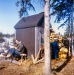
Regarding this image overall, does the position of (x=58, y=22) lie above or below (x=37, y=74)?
above

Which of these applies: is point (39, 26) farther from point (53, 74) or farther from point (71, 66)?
point (53, 74)

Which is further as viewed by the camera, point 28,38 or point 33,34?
point 28,38

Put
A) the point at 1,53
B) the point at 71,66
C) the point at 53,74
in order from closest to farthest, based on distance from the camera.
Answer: the point at 53,74, the point at 71,66, the point at 1,53

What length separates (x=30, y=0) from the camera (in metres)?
9.03

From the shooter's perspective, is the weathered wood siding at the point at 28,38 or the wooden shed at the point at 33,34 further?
the weathered wood siding at the point at 28,38

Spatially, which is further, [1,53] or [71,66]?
[1,53]

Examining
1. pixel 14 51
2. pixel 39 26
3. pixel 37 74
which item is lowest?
pixel 37 74

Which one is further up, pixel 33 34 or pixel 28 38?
pixel 33 34

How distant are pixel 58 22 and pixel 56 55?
390 centimetres

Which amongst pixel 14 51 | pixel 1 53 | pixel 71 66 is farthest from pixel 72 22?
pixel 1 53

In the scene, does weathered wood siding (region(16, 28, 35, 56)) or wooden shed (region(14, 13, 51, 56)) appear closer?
wooden shed (region(14, 13, 51, 56))

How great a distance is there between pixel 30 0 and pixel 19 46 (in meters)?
5.99

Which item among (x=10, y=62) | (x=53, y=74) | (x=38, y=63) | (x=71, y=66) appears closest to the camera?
(x=53, y=74)

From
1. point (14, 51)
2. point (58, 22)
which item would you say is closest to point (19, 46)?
point (14, 51)
